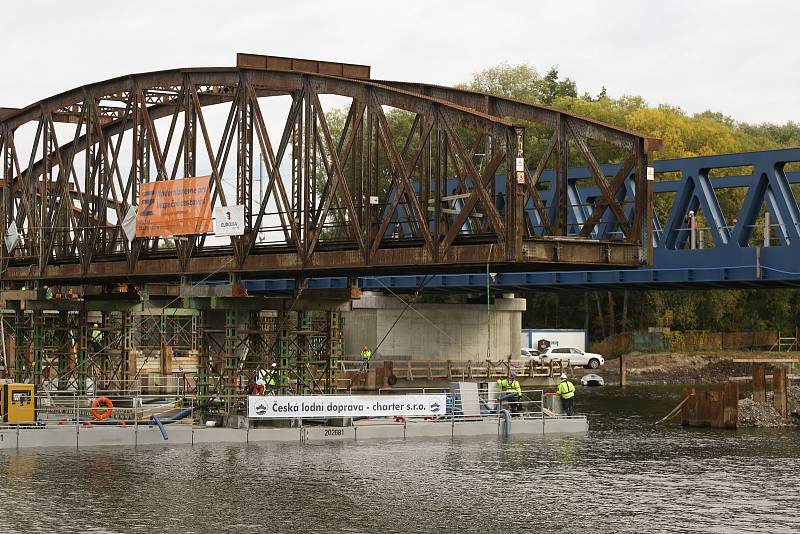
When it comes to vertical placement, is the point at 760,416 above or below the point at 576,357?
below

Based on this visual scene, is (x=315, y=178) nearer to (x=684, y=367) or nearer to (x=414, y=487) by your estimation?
(x=414, y=487)

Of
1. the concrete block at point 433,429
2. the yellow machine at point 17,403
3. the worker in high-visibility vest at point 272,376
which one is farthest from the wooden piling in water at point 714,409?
the yellow machine at point 17,403

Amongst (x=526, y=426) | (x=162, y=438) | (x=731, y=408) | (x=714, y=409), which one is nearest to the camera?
(x=162, y=438)

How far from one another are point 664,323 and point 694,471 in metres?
79.0

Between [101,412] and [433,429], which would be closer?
[101,412]

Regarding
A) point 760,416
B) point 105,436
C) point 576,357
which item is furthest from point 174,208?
point 576,357

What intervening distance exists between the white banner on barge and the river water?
1.24m

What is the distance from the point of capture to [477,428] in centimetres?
5106

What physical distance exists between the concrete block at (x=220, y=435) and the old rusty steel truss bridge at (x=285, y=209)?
3.02 meters

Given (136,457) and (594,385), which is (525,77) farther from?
(136,457)

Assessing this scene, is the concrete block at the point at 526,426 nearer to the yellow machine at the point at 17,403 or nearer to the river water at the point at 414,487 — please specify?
the river water at the point at 414,487

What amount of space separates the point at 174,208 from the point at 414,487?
2208 centimetres

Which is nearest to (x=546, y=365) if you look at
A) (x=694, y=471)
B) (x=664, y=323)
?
(x=664, y=323)

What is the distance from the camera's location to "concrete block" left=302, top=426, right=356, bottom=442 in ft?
157
